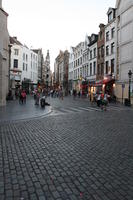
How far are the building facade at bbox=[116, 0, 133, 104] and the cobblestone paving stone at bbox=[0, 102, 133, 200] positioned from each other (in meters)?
21.4

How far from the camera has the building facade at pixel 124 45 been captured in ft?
88.3

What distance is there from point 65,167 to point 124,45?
28006mm

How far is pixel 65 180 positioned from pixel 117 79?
2881 cm

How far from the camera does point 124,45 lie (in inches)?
1123

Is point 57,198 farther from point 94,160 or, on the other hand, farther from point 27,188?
point 94,160

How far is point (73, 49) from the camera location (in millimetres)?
61469

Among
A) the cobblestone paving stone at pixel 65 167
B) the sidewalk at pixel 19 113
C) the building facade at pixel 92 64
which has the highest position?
the building facade at pixel 92 64

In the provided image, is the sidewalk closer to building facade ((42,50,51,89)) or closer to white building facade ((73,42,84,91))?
white building facade ((73,42,84,91))

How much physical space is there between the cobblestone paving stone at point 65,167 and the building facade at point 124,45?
2142cm

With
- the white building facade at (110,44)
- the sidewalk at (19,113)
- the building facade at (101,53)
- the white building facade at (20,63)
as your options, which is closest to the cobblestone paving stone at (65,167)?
the sidewalk at (19,113)

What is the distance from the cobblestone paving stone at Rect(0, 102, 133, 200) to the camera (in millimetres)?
3066

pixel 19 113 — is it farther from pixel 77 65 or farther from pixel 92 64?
pixel 77 65

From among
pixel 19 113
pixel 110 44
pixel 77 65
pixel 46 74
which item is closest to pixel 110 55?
pixel 110 44

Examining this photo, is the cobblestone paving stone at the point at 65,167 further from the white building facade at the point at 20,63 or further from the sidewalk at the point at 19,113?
the white building facade at the point at 20,63
